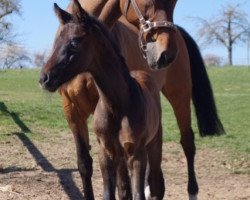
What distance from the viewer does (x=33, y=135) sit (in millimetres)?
9781

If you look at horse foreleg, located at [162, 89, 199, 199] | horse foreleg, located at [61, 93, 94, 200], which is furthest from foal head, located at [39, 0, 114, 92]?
horse foreleg, located at [162, 89, 199, 199]

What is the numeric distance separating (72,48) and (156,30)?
739mm

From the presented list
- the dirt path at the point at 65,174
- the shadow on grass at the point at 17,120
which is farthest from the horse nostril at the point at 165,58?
the shadow on grass at the point at 17,120

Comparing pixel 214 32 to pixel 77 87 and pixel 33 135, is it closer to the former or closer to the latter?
pixel 33 135

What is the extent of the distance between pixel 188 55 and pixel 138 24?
264 centimetres

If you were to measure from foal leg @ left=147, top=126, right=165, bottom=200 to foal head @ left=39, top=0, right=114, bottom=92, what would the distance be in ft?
3.46

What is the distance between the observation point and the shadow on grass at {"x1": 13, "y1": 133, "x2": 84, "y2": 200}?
6.04 metres

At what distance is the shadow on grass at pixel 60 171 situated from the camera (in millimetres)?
6039

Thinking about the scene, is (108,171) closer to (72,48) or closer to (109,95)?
(109,95)

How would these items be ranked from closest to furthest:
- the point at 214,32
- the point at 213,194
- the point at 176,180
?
the point at 213,194 < the point at 176,180 < the point at 214,32

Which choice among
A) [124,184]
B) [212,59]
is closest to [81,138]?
[124,184]

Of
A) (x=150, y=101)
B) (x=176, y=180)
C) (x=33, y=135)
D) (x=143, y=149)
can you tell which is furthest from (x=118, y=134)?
(x=33, y=135)

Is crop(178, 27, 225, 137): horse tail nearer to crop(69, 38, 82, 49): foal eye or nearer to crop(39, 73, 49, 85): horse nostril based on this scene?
crop(69, 38, 82, 49): foal eye

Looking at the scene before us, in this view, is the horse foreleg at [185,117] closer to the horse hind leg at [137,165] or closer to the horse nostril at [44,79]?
the horse hind leg at [137,165]
